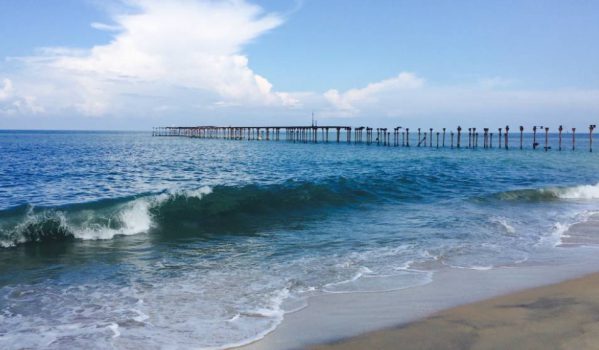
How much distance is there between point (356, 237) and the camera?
40.4ft

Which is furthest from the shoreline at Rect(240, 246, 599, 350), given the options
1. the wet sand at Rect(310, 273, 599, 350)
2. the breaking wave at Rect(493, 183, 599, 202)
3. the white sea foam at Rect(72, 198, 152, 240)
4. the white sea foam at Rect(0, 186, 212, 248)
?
the breaking wave at Rect(493, 183, 599, 202)

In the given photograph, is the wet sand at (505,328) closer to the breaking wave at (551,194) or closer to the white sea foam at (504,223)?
the white sea foam at (504,223)

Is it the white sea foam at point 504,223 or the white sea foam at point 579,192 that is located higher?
the white sea foam at point 579,192

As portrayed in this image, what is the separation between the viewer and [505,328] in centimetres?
577

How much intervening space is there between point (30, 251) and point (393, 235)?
893cm

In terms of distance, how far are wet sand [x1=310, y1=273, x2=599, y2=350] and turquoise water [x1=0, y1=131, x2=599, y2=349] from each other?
57.5 inches

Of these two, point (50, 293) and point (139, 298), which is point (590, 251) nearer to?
point (139, 298)

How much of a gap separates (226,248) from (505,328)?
22.8 ft

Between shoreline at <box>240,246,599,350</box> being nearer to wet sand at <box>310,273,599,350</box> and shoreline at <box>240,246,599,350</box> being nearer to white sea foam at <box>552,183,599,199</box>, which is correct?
wet sand at <box>310,273,599,350</box>

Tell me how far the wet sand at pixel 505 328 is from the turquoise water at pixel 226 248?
4.80 ft

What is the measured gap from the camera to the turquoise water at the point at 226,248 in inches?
250

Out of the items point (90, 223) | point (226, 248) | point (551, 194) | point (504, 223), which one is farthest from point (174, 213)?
point (551, 194)

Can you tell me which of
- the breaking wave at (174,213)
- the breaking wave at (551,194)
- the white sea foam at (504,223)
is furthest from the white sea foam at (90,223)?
the breaking wave at (551,194)

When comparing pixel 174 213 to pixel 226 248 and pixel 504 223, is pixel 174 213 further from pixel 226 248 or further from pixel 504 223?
pixel 504 223
